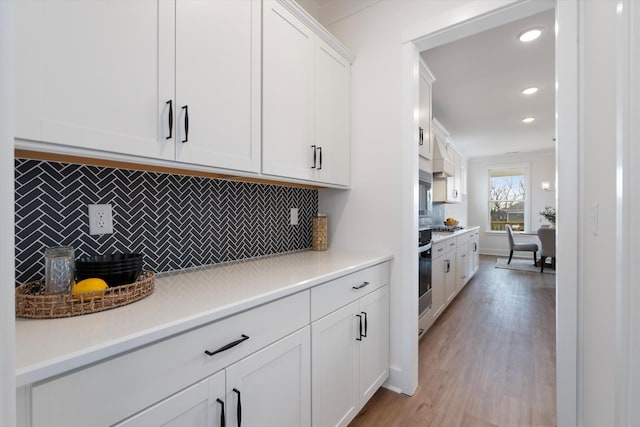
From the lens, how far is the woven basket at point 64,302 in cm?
78

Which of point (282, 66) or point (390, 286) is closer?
point (282, 66)

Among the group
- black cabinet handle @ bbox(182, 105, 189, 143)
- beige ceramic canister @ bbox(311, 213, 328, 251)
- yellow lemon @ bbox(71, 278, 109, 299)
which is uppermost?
black cabinet handle @ bbox(182, 105, 189, 143)

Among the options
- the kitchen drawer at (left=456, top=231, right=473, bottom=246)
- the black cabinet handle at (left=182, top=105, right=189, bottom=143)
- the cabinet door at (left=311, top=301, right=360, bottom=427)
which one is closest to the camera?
the black cabinet handle at (left=182, top=105, right=189, bottom=143)

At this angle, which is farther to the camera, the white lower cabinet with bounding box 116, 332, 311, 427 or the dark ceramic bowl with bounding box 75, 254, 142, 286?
the dark ceramic bowl with bounding box 75, 254, 142, 286

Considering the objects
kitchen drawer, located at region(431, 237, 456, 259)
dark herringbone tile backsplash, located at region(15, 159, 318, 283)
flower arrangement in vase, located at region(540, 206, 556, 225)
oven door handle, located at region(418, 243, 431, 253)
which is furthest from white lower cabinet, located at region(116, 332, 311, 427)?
flower arrangement in vase, located at region(540, 206, 556, 225)

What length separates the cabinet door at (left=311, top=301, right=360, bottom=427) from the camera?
1274mm

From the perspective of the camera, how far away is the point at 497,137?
225 inches

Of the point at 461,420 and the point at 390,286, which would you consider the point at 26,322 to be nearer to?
the point at 390,286

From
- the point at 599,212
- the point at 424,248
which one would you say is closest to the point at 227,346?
the point at 599,212

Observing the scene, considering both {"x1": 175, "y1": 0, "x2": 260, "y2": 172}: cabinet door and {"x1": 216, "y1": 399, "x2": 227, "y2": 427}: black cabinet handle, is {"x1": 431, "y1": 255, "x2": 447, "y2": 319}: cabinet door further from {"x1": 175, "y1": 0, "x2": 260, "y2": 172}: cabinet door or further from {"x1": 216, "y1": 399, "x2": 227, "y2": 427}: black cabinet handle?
{"x1": 216, "y1": 399, "x2": 227, "y2": 427}: black cabinet handle

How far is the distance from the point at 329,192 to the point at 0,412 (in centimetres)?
200

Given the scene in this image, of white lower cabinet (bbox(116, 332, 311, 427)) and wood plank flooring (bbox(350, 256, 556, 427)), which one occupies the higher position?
white lower cabinet (bbox(116, 332, 311, 427))

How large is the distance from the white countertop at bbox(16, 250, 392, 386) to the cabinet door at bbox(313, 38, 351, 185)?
2.35 feet

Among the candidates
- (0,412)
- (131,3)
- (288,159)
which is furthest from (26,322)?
(288,159)
